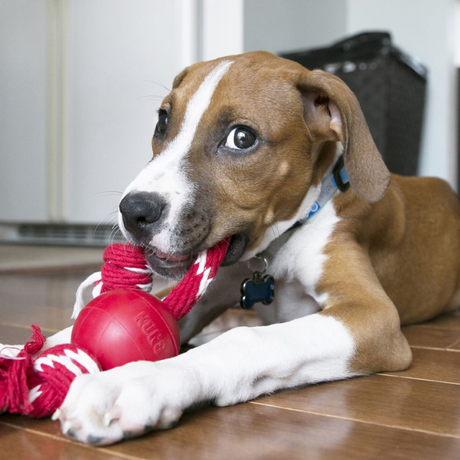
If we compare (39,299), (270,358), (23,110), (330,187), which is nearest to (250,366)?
(270,358)

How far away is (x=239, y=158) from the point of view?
5.64 ft

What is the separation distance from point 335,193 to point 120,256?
0.73m

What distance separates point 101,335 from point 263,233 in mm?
628

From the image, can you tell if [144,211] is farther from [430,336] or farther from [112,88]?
[112,88]

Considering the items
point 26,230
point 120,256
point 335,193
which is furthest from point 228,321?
point 26,230

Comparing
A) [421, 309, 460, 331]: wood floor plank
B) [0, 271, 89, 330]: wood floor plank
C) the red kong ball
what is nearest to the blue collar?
the red kong ball

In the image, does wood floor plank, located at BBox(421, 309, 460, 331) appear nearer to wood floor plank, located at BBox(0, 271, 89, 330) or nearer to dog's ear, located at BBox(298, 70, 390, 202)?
dog's ear, located at BBox(298, 70, 390, 202)

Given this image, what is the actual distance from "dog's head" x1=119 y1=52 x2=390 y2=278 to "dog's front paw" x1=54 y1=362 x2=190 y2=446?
0.47 metres

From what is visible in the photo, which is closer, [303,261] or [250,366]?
[250,366]

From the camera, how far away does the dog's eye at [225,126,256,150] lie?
5.66 feet

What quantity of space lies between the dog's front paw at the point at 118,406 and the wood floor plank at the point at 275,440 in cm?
3

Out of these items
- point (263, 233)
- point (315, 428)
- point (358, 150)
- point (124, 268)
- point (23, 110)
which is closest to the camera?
point (315, 428)

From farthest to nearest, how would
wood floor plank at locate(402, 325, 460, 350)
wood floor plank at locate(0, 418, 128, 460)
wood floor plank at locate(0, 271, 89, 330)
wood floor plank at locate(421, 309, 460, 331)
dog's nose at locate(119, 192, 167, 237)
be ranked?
1. wood floor plank at locate(421, 309, 460, 331)
2. wood floor plank at locate(0, 271, 89, 330)
3. wood floor plank at locate(402, 325, 460, 350)
4. dog's nose at locate(119, 192, 167, 237)
5. wood floor plank at locate(0, 418, 128, 460)

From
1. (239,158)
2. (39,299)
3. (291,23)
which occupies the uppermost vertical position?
(291,23)
